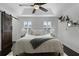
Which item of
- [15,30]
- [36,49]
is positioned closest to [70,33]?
[36,49]

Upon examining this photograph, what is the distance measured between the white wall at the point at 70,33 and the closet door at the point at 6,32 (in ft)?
1.86

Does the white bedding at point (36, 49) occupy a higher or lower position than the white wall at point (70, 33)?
lower

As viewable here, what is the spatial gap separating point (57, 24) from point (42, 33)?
8.1 inches

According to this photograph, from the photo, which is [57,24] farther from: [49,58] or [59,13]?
[49,58]

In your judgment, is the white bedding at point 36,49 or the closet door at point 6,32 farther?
the white bedding at point 36,49

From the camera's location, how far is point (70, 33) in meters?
1.11

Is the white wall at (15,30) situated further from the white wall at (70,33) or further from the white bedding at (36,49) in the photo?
the white wall at (70,33)

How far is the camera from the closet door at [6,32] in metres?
0.96

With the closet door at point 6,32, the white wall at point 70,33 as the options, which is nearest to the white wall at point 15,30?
the closet door at point 6,32

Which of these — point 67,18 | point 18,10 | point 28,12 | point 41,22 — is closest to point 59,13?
point 67,18

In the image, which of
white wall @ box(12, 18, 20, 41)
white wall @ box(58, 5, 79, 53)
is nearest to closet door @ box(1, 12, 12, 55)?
white wall @ box(12, 18, 20, 41)

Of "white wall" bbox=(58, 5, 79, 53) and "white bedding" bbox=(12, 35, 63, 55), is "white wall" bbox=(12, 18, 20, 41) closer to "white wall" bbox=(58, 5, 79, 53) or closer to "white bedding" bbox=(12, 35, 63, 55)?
"white bedding" bbox=(12, 35, 63, 55)

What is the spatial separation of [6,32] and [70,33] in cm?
74

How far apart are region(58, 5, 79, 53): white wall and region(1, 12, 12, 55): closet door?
1.86ft
